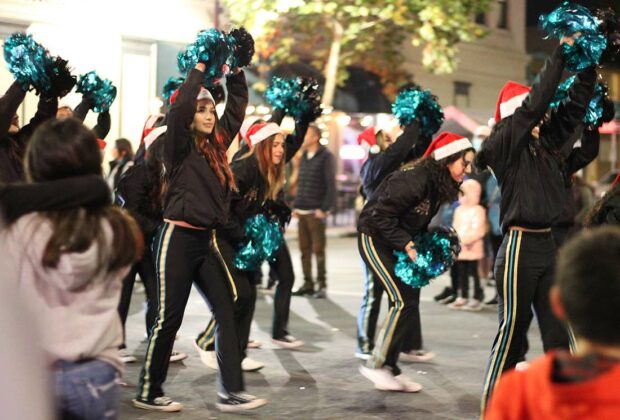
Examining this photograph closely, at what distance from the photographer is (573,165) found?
7184 mm

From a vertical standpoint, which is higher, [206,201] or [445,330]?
[206,201]

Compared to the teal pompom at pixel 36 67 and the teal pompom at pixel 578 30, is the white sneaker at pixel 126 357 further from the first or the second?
the teal pompom at pixel 578 30

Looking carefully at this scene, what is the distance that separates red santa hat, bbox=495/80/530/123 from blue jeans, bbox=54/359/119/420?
3.35 m

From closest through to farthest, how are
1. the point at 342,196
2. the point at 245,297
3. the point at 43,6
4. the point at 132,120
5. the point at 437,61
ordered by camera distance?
1. the point at 245,297
2. the point at 43,6
3. the point at 132,120
4. the point at 437,61
5. the point at 342,196

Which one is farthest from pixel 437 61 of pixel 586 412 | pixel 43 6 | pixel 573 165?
pixel 586 412

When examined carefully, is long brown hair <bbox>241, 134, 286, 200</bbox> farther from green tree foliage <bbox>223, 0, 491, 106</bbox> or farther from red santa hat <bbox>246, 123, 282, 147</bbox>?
green tree foliage <bbox>223, 0, 491, 106</bbox>

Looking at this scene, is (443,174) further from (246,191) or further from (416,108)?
(246,191)

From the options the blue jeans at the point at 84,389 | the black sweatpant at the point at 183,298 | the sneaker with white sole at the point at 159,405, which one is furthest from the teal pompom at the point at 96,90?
the blue jeans at the point at 84,389

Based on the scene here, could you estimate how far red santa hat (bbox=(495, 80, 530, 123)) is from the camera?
6.03 metres

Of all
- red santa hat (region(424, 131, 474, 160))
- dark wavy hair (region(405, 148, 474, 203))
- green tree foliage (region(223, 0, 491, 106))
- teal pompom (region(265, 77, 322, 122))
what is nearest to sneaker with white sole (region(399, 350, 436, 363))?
dark wavy hair (region(405, 148, 474, 203))

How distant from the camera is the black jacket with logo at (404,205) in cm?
702

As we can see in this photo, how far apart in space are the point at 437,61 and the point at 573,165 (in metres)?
16.1

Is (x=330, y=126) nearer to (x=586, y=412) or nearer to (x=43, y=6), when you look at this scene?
(x=43, y=6)

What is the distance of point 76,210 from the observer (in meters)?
3.48
